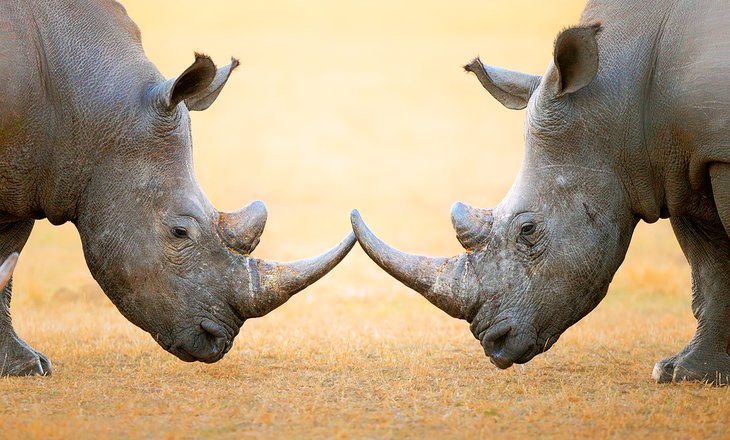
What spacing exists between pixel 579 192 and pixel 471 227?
72 centimetres

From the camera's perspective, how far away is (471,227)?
7.57 metres

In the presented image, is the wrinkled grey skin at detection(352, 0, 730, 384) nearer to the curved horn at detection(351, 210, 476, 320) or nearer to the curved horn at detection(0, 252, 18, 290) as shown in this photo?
the curved horn at detection(351, 210, 476, 320)

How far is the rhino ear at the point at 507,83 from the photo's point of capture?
820 cm

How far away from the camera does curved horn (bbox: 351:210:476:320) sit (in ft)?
24.5

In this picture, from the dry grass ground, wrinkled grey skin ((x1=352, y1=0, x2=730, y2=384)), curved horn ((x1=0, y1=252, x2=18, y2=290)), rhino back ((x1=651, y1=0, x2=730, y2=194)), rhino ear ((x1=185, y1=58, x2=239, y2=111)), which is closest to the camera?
the dry grass ground

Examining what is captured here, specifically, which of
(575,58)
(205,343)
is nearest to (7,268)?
(205,343)

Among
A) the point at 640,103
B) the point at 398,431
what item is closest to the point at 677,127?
the point at 640,103

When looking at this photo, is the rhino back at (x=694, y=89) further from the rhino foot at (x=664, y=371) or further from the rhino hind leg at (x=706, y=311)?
the rhino foot at (x=664, y=371)

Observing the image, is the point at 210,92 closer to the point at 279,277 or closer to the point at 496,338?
the point at 279,277

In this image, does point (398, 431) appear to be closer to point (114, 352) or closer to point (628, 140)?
point (628, 140)

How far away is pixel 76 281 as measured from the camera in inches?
610

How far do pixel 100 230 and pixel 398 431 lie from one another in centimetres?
241

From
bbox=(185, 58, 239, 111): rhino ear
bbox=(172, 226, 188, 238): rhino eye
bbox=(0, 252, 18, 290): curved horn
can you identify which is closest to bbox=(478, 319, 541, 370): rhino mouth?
bbox=(172, 226, 188, 238): rhino eye

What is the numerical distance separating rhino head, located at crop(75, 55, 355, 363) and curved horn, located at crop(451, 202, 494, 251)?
699mm
